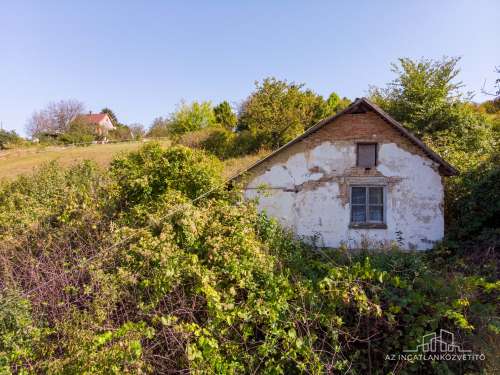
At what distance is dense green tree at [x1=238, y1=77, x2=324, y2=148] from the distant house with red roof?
130 ft

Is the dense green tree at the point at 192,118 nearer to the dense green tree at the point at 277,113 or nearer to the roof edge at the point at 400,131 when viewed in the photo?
the dense green tree at the point at 277,113

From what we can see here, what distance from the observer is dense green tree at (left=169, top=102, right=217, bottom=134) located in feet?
90.9

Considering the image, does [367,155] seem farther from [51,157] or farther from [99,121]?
[99,121]

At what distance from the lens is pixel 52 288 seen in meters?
5.61

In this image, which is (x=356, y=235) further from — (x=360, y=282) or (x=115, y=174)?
(x=115, y=174)

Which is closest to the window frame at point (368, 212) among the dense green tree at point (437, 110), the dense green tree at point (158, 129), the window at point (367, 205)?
the window at point (367, 205)

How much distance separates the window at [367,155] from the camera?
9.63m

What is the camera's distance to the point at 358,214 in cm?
991

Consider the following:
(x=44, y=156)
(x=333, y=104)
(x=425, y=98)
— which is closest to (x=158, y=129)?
(x=44, y=156)

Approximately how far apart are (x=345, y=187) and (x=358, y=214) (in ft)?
3.43

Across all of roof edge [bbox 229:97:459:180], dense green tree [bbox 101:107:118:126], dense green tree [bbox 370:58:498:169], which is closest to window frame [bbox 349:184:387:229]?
roof edge [bbox 229:97:459:180]

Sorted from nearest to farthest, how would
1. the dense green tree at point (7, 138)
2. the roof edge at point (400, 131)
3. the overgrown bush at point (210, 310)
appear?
the overgrown bush at point (210, 310) < the roof edge at point (400, 131) < the dense green tree at point (7, 138)

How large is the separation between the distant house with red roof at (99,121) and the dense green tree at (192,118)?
99.7 feet

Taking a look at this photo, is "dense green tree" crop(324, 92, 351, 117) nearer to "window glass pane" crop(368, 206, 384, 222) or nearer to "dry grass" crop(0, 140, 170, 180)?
"dry grass" crop(0, 140, 170, 180)
